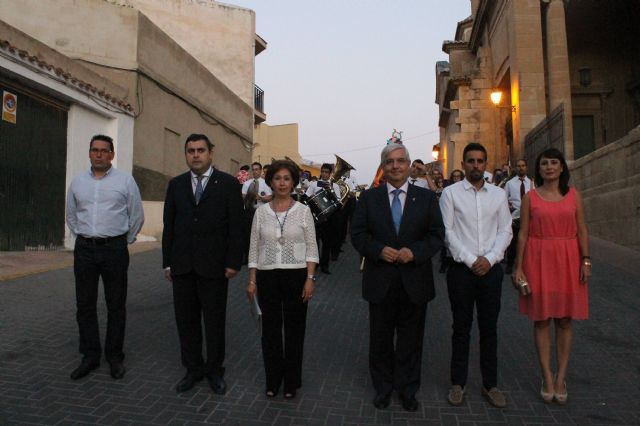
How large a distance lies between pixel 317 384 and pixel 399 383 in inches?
29.2

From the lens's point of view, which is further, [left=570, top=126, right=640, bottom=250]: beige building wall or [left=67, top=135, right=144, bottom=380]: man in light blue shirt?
[left=570, top=126, right=640, bottom=250]: beige building wall

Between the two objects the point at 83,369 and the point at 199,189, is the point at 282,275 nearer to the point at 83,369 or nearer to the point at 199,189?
the point at 199,189

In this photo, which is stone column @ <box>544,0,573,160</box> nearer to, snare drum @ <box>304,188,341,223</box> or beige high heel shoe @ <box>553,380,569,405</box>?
snare drum @ <box>304,188,341,223</box>

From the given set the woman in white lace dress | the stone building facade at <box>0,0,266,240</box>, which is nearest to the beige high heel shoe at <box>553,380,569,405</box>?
the woman in white lace dress

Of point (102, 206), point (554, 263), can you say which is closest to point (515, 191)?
point (554, 263)

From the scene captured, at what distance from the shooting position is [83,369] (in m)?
4.21

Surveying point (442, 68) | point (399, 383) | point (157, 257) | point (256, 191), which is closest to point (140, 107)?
point (157, 257)

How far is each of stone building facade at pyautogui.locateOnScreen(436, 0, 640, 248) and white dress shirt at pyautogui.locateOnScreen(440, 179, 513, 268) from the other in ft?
24.2

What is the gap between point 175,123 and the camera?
1658 cm

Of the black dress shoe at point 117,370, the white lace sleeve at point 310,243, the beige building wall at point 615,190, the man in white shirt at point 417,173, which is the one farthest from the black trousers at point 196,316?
the beige building wall at point 615,190

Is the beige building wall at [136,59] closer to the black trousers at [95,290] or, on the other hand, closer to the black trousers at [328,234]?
the black trousers at [328,234]

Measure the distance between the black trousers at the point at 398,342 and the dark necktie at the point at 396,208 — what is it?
49 centimetres

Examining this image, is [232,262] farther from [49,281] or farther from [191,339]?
[49,281]

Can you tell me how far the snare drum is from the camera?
8.62 metres
